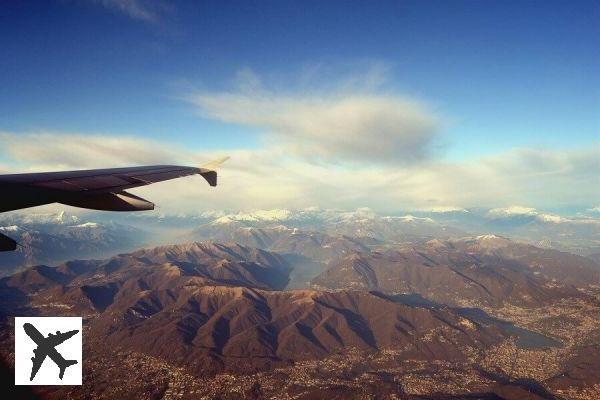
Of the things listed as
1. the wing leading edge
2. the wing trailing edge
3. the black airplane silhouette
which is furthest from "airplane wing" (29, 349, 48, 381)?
the wing trailing edge

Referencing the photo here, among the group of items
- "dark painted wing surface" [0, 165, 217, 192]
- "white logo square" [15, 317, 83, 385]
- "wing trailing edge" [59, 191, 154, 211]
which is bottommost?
"white logo square" [15, 317, 83, 385]

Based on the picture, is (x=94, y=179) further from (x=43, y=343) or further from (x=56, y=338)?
(x=43, y=343)

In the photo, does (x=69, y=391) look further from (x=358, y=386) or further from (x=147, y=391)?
(x=358, y=386)

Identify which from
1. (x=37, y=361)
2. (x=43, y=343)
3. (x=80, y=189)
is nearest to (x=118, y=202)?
(x=80, y=189)

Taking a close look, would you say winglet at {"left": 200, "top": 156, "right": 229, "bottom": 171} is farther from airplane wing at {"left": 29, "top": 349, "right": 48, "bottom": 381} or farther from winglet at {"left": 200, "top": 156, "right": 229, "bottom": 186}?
airplane wing at {"left": 29, "top": 349, "right": 48, "bottom": 381}

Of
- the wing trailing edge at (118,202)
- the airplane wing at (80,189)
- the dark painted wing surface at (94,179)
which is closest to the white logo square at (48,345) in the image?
the dark painted wing surface at (94,179)

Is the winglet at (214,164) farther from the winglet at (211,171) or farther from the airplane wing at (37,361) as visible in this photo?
the airplane wing at (37,361)
